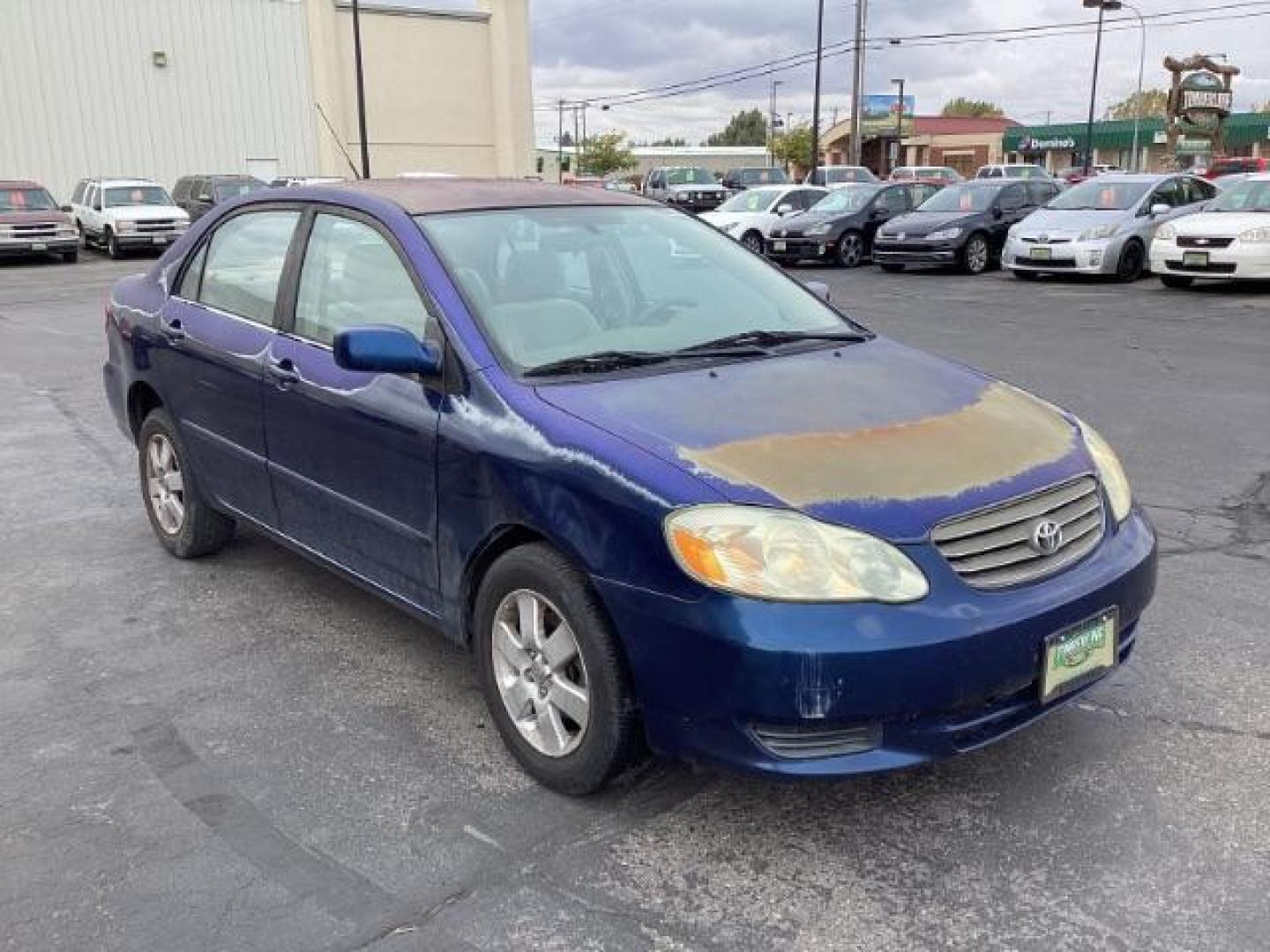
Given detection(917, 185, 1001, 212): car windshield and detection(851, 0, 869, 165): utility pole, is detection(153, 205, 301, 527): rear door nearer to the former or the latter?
detection(917, 185, 1001, 212): car windshield

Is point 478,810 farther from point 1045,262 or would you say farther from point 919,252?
point 919,252

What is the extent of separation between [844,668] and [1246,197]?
51.0 feet

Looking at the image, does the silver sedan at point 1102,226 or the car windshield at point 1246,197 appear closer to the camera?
the car windshield at point 1246,197

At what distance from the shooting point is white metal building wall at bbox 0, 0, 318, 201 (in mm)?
33344

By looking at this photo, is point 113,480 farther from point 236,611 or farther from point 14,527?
point 236,611

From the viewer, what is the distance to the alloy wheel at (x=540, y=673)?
305 centimetres

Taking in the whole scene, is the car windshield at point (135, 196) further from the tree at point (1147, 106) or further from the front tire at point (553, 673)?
the tree at point (1147, 106)

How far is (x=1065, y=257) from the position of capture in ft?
55.2

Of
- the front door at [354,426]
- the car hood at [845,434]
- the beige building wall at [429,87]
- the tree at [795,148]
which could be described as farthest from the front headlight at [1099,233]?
the tree at [795,148]

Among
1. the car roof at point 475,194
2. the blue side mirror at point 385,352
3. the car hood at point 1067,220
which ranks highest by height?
the car roof at point 475,194

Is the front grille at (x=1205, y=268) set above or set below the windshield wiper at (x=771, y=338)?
below

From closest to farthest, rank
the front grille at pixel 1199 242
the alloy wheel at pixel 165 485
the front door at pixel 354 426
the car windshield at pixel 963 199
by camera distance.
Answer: the front door at pixel 354 426 < the alloy wheel at pixel 165 485 < the front grille at pixel 1199 242 < the car windshield at pixel 963 199

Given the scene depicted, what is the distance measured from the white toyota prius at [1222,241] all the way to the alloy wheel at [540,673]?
1427cm

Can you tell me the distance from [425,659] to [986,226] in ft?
56.1
